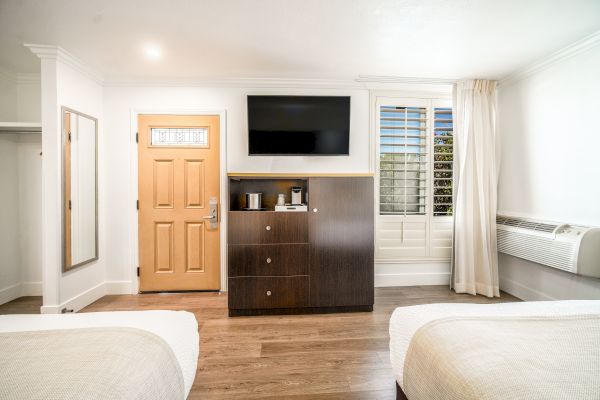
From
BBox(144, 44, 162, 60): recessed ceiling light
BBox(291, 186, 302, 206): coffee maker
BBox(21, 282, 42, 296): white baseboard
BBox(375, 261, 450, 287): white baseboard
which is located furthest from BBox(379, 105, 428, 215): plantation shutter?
BBox(21, 282, 42, 296): white baseboard

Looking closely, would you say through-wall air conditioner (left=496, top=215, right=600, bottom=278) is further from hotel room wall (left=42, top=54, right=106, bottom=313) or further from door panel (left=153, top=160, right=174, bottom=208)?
hotel room wall (left=42, top=54, right=106, bottom=313)

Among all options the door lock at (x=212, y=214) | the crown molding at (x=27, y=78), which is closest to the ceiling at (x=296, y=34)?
the crown molding at (x=27, y=78)

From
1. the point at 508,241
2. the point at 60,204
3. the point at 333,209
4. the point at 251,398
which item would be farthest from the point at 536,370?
the point at 60,204

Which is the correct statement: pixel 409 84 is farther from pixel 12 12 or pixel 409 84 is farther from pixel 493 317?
pixel 12 12

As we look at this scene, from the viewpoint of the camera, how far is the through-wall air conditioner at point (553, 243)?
2.34m

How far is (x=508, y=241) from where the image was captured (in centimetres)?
310

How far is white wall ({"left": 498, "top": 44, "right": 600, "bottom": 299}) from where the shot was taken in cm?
247

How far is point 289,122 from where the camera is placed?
10.3 feet

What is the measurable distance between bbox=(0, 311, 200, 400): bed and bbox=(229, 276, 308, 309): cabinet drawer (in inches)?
59.4

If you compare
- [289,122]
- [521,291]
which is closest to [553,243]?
[521,291]

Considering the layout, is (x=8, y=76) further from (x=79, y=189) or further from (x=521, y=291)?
A: (x=521, y=291)

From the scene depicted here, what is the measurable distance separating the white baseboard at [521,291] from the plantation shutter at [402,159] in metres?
1.21

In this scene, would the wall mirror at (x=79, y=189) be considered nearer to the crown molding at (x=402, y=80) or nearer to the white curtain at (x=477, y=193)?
the crown molding at (x=402, y=80)

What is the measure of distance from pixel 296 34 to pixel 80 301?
325 centimetres
